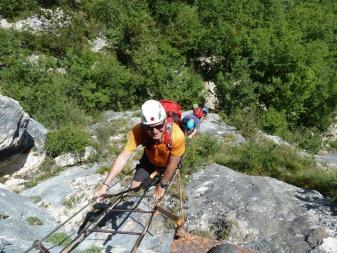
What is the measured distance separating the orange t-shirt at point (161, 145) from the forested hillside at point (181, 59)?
1216cm

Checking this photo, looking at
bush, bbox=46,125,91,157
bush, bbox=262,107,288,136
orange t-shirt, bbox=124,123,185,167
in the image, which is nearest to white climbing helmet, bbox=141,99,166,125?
orange t-shirt, bbox=124,123,185,167

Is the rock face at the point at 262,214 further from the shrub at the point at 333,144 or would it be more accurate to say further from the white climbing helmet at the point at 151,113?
the shrub at the point at 333,144

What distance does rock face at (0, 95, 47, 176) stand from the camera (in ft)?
41.1

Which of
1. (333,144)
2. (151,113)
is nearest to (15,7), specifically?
(333,144)

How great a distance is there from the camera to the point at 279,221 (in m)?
10.3

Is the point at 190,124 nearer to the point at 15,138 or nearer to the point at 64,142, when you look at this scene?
the point at 64,142

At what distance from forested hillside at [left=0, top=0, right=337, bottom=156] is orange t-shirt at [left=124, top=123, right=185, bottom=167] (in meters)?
12.2

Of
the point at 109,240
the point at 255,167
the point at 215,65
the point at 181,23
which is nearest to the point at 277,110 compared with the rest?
the point at 215,65

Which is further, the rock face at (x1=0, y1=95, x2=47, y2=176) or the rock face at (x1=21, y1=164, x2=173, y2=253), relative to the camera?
the rock face at (x1=0, y1=95, x2=47, y2=176)

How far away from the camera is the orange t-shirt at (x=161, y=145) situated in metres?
6.81

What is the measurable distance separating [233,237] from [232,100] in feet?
57.5

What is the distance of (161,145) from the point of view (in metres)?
6.99

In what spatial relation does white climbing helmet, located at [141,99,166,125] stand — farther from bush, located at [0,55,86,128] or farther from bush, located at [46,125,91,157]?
bush, located at [0,55,86,128]

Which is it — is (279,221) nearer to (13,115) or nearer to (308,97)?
(13,115)
